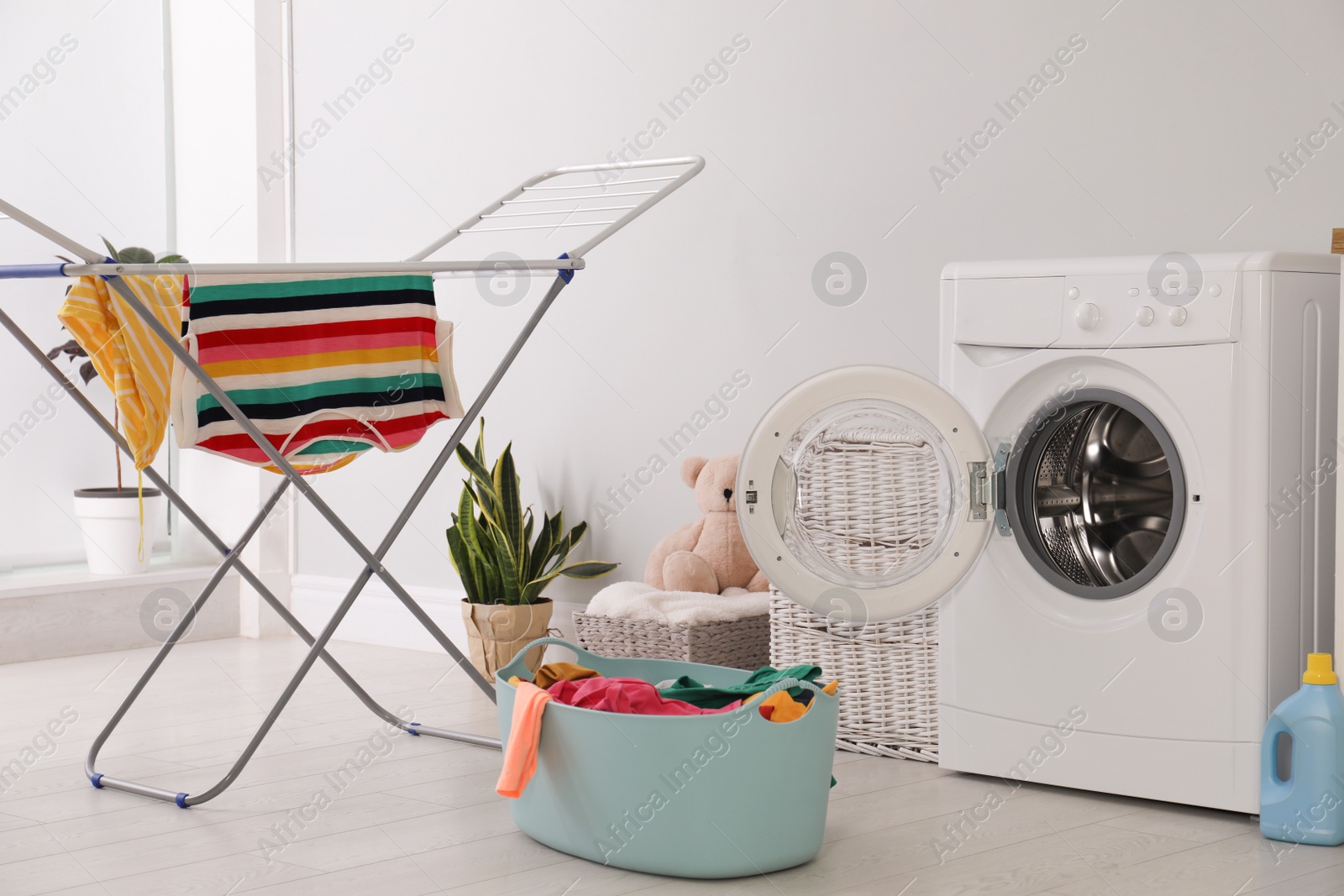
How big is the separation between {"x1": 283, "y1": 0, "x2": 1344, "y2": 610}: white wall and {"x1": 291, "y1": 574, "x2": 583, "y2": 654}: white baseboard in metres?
0.06

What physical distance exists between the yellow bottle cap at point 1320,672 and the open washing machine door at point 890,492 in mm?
494

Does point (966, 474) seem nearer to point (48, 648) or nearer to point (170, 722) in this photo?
point (170, 722)

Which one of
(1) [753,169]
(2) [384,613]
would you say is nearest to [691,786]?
(1) [753,169]

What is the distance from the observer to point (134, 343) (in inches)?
79.6

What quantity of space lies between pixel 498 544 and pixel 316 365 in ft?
3.01

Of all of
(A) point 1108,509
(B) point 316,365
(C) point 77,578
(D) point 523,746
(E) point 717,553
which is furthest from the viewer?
(C) point 77,578

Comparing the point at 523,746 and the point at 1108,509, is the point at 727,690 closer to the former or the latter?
the point at 523,746

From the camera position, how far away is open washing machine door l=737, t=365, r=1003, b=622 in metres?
2.07

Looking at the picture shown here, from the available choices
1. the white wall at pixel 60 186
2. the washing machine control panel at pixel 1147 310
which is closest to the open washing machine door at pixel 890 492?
the washing machine control panel at pixel 1147 310

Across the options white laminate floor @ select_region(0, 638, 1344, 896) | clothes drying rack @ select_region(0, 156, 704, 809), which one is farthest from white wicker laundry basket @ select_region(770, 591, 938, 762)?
clothes drying rack @ select_region(0, 156, 704, 809)

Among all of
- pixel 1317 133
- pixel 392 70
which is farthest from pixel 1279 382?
pixel 392 70

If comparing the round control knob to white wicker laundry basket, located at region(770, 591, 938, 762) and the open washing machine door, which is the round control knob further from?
white wicker laundry basket, located at region(770, 591, 938, 762)

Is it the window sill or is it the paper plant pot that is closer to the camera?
the paper plant pot

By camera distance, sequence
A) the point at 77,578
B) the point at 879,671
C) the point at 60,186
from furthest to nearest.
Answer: the point at 60,186, the point at 77,578, the point at 879,671
